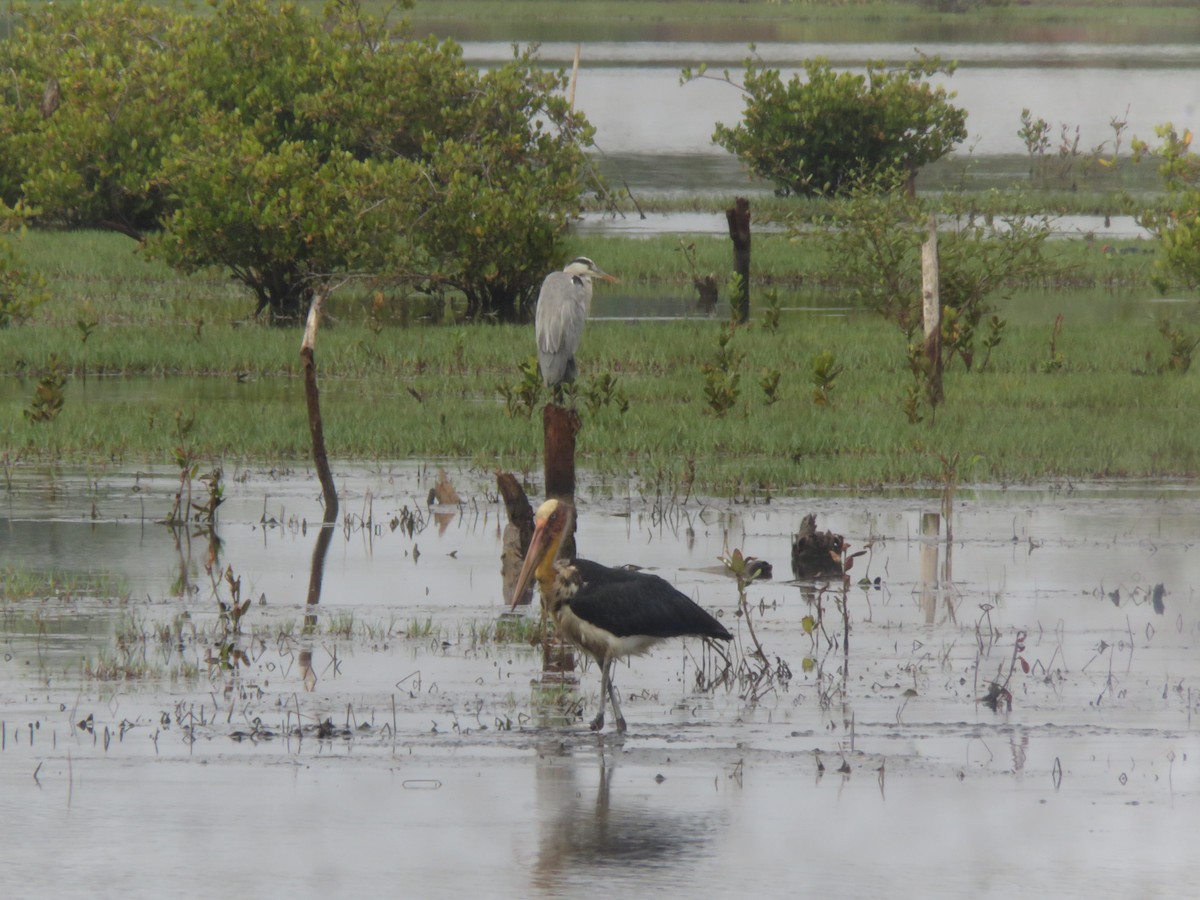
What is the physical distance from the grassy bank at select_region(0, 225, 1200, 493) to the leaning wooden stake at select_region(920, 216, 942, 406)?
0.22 m

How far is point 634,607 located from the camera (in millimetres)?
8219

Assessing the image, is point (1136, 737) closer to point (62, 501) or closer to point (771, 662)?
point (771, 662)

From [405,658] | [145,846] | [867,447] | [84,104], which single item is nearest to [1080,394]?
[867,447]

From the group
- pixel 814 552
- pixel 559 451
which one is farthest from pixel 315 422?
pixel 814 552

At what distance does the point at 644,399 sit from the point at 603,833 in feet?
34.9

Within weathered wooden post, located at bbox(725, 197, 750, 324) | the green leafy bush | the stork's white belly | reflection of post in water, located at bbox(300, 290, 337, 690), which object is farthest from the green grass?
the green leafy bush

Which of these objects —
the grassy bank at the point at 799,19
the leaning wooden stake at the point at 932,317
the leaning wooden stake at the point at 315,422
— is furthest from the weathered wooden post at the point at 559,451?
the grassy bank at the point at 799,19

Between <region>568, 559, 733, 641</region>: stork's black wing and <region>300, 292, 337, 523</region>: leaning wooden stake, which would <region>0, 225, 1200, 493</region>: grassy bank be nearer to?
<region>300, 292, 337, 523</region>: leaning wooden stake

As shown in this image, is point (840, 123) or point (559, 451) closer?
point (559, 451)

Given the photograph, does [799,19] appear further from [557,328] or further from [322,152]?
[557,328]

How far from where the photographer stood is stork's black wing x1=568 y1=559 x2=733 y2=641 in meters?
8.20

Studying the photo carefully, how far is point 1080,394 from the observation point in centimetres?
1741

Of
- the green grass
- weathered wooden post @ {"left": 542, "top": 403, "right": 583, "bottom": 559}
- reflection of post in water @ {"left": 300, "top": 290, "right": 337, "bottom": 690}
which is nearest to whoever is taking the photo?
the green grass

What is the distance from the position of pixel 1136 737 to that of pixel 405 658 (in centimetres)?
337
